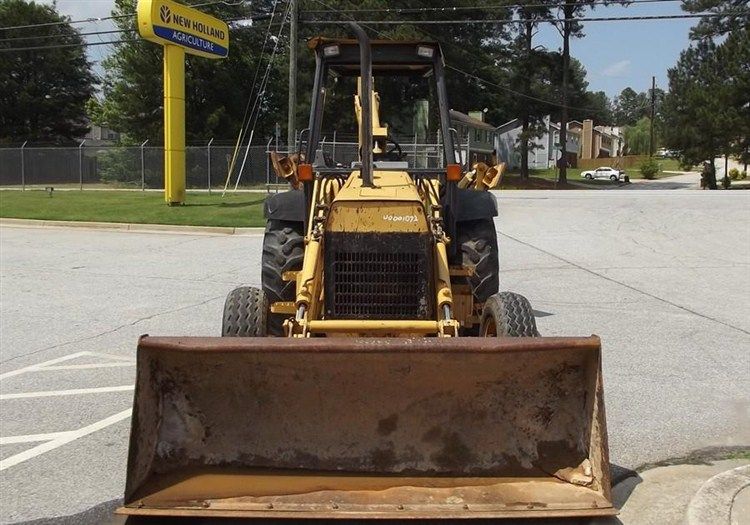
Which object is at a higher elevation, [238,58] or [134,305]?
[238,58]

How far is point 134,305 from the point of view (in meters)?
9.38

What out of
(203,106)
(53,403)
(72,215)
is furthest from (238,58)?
(53,403)

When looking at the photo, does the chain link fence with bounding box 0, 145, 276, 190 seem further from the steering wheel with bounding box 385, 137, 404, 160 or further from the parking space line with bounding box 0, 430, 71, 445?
the parking space line with bounding box 0, 430, 71, 445

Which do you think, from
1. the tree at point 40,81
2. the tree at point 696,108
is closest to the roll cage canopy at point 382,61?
the tree at point 696,108

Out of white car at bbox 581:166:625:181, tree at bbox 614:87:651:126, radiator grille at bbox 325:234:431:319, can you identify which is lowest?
radiator grille at bbox 325:234:431:319

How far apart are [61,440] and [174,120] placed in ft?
63.8

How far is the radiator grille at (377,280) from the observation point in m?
4.66

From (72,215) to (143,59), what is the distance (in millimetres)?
26452

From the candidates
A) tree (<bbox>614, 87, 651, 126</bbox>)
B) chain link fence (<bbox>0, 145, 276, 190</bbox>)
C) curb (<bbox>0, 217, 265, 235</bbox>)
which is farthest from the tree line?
tree (<bbox>614, 87, 651, 126</bbox>)

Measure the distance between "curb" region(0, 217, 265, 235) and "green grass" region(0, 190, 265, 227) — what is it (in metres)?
0.34

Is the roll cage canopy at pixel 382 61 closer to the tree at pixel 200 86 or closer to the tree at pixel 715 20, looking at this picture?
the tree at pixel 200 86

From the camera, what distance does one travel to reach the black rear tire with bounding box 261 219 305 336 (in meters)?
5.70

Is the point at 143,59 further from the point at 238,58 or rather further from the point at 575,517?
the point at 575,517

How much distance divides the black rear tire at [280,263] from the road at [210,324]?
1359 millimetres
